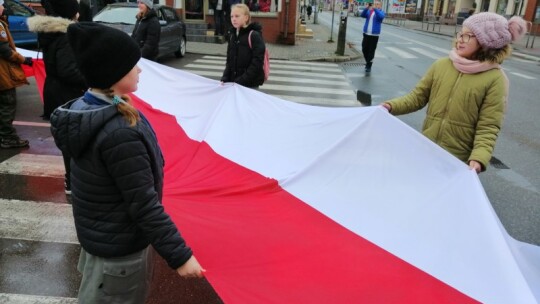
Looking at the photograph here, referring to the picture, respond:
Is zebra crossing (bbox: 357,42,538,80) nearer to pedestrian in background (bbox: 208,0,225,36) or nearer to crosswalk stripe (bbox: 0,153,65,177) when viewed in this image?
pedestrian in background (bbox: 208,0,225,36)

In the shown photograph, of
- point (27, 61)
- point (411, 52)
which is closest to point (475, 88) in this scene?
point (27, 61)

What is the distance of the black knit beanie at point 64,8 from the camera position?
4461 mm

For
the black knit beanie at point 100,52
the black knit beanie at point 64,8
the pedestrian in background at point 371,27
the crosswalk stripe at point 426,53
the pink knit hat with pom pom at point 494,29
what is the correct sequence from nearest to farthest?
1. the black knit beanie at point 100,52
2. the pink knit hat with pom pom at point 494,29
3. the black knit beanie at point 64,8
4. the pedestrian in background at point 371,27
5. the crosswalk stripe at point 426,53

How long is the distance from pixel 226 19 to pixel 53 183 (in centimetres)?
1521

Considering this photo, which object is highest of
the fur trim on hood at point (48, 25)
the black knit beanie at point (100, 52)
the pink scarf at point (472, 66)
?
the black knit beanie at point (100, 52)

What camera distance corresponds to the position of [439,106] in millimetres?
3258

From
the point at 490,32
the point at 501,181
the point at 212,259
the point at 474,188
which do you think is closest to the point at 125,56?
the point at 212,259

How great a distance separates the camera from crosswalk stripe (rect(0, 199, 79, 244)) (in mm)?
3844

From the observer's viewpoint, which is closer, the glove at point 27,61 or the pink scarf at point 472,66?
the pink scarf at point 472,66

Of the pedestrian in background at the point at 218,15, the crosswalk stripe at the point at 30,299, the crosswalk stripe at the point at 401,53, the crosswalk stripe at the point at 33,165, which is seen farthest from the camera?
the crosswalk stripe at the point at 401,53

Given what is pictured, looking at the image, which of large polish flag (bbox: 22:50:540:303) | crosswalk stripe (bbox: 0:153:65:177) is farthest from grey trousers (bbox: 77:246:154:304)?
crosswalk stripe (bbox: 0:153:65:177)

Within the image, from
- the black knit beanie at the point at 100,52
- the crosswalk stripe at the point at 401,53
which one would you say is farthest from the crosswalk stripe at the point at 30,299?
the crosswalk stripe at the point at 401,53

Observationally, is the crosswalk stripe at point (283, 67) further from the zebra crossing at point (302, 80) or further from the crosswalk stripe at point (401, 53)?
the crosswalk stripe at point (401, 53)

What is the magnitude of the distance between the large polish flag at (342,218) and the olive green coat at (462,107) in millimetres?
395
